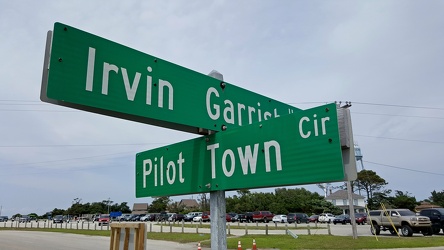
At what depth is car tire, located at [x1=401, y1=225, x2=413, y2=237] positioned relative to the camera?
930 inches

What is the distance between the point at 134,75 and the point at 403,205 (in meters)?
67.4

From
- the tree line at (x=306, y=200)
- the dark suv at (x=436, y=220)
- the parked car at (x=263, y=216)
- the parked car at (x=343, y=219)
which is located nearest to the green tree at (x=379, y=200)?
the tree line at (x=306, y=200)

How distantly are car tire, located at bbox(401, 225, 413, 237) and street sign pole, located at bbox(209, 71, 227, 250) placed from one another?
2569 centimetres

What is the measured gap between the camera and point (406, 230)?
23.9 metres

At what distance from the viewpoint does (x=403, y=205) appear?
5966 cm

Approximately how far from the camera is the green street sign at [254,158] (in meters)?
2.00

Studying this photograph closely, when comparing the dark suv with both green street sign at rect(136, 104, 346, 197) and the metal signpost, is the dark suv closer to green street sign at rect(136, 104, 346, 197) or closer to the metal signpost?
the metal signpost

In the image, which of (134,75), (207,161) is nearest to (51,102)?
(134,75)

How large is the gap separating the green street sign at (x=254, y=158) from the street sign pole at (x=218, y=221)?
0.07m

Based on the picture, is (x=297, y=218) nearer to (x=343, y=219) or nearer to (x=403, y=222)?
(x=343, y=219)

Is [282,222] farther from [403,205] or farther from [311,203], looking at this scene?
[403,205]

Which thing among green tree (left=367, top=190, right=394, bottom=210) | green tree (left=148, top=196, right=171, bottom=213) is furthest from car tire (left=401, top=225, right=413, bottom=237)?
green tree (left=148, top=196, right=171, bottom=213)

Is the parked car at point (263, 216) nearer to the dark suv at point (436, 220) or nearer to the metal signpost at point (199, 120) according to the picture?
the dark suv at point (436, 220)

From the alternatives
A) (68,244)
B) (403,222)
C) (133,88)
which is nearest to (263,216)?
(403,222)
